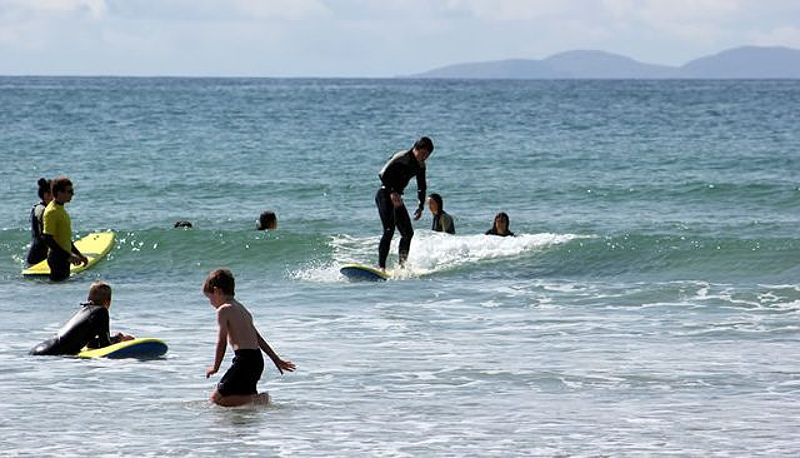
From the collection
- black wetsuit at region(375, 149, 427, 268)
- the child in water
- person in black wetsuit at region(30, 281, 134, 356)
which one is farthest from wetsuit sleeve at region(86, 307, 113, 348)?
black wetsuit at region(375, 149, 427, 268)

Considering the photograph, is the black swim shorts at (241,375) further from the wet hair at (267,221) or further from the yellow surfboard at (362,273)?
the wet hair at (267,221)

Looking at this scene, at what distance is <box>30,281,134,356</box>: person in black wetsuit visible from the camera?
1224 cm

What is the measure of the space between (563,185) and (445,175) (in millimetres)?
4097

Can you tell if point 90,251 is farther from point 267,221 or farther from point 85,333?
point 85,333

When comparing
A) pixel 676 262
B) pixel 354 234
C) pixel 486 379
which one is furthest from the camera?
pixel 354 234

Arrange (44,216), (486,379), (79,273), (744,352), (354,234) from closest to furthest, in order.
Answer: (486,379), (744,352), (44,216), (79,273), (354,234)

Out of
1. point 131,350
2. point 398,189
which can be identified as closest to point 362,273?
point 398,189

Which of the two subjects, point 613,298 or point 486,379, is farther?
point 613,298

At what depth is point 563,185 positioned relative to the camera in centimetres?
3133

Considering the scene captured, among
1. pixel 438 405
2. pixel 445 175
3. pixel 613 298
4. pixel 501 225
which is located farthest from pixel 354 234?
pixel 438 405

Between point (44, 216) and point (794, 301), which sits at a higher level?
point (44, 216)

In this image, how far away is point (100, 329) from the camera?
487 inches

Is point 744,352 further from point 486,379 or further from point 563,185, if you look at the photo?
point 563,185

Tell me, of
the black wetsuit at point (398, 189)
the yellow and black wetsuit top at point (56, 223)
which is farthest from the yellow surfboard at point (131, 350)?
the black wetsuit at point (398, 189)
